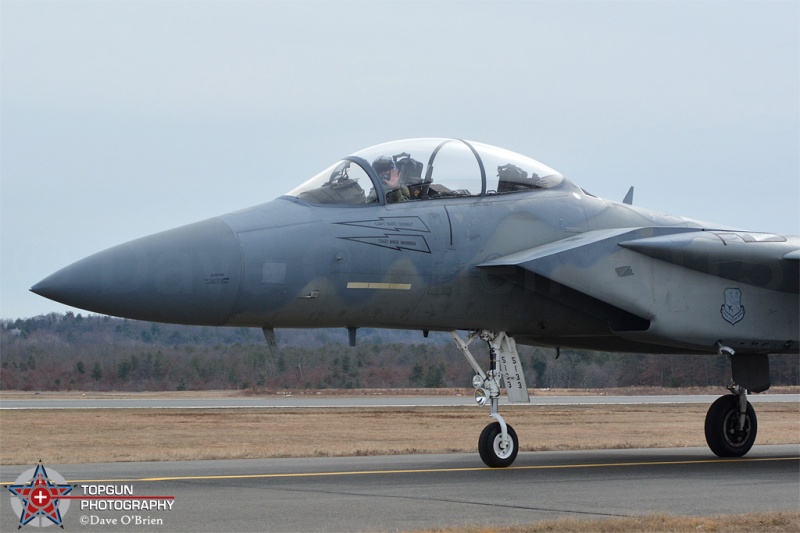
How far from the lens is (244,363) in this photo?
57.4 meters

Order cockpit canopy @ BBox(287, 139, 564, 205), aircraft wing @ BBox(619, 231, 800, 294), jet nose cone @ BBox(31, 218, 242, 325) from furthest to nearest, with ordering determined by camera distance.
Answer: aircraft wing @ BBox(619, 231, 800, 294), cockpit canopy @ BBox(287, 139, 564, 205), jet nose cone @ BBox(31, 218, 242, 325)

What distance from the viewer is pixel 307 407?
1467 inches

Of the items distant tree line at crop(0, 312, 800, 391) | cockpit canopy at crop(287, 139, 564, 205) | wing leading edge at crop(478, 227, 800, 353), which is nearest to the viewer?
cockpit canopy at crop(287, 139, 564, 205)

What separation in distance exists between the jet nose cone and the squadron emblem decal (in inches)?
252

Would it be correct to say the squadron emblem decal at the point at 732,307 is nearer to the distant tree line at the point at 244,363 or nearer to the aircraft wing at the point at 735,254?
the aircraft wing at the point at 735,254

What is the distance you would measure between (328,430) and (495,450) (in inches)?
563

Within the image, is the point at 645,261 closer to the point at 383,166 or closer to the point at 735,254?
the point at 735,254

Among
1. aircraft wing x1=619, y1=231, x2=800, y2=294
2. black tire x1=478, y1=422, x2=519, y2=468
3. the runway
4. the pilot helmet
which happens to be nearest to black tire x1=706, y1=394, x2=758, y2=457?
the runway

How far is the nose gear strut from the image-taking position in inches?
499

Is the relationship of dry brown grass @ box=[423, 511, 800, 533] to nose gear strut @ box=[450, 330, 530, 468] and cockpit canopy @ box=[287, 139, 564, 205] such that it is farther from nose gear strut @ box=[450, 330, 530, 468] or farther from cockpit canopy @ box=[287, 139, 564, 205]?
cockpit canopy @ box=[287, 139, 564, 205]

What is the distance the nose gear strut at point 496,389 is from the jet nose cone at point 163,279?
367cm

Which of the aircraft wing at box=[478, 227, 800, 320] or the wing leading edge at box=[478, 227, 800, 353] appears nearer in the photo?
the aircraft wing at box=[478, 227, 800, 320]

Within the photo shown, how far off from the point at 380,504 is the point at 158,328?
54733 mm

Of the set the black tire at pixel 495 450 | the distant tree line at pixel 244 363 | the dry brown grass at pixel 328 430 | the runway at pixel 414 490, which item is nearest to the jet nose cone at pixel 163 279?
the runway at pixel 414 490
